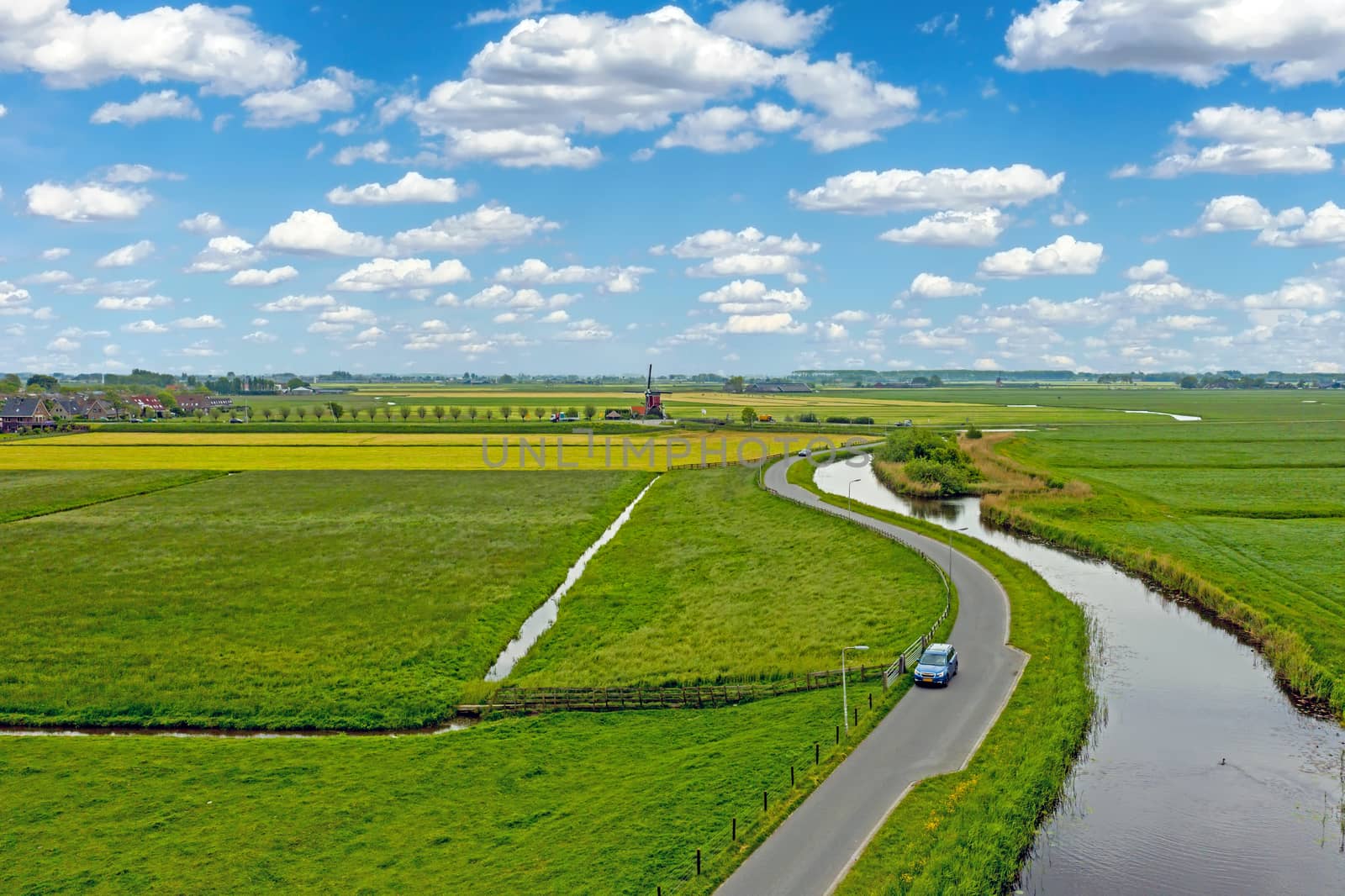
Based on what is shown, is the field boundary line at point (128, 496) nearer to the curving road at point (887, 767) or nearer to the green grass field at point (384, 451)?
the green grass field at point (384, 451)

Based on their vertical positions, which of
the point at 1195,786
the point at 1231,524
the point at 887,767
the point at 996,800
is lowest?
the point at 1195,786

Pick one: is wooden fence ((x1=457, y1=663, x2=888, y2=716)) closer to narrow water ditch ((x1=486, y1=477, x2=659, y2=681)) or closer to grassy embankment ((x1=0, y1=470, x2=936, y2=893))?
grassy embankment ((x1=0, y1=470, x2=936, y2=893))

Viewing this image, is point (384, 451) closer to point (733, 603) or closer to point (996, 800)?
point (733, 603)

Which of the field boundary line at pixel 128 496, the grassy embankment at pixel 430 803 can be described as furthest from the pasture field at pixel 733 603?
the field boundary line at pixel 128 496

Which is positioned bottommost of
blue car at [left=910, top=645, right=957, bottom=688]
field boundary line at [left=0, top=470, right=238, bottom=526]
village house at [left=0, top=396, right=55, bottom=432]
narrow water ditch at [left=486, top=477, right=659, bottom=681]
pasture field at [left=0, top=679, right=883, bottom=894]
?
pasture field at [left=0, top=679, right=883, bottom=894]

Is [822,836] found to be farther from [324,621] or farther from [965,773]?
[324,621]

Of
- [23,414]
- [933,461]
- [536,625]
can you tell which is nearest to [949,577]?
[536,625]

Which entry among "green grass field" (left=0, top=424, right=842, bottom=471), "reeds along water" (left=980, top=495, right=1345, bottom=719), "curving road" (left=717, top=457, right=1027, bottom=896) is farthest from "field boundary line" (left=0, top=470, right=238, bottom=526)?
"reeds along water" (left=980, top=495, right=1345, bottom=719)
